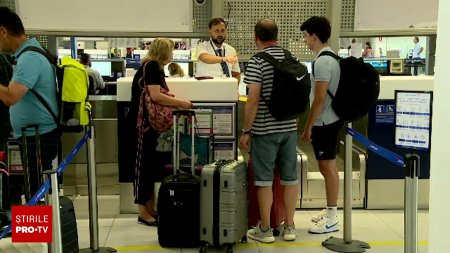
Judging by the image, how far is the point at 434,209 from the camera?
1839 mm

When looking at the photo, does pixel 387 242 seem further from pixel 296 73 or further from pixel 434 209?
pixel 434 209

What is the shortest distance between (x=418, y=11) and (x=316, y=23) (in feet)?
6.71

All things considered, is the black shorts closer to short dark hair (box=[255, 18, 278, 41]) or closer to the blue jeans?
short dark hair (box=[255, 18, 278, 41])

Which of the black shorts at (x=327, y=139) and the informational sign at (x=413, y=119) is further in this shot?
the black shorts at (x=327, y=139)

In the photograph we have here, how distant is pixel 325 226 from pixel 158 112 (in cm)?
160

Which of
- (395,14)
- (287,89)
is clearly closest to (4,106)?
(287,89)

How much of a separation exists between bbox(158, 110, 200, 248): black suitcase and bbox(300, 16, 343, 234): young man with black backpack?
0.95 metres

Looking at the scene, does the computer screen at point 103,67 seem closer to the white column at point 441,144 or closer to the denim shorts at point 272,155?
the denim shorts at point 272,155

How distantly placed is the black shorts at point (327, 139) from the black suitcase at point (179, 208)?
0.98m

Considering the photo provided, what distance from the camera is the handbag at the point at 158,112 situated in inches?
166

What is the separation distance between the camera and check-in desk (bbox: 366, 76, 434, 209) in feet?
16.0

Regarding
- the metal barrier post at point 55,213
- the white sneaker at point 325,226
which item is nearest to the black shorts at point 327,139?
the white sneaker at point 325,226

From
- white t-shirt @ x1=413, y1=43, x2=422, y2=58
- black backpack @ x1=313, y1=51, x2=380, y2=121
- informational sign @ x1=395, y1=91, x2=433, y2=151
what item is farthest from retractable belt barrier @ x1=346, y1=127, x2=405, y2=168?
white t-shirt @ x1=413, y1=43, x2=422, y2=58

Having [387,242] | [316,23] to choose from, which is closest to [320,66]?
[316,23]
